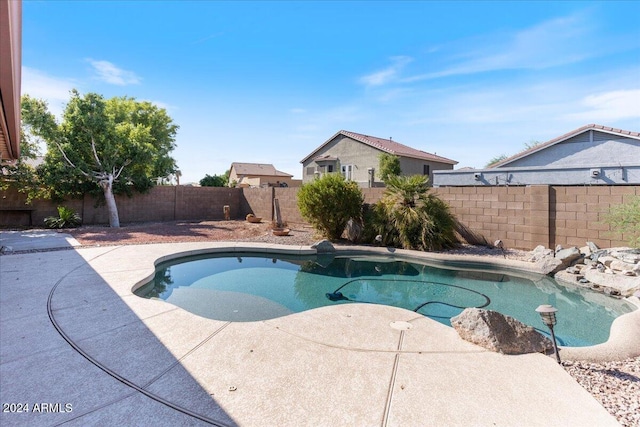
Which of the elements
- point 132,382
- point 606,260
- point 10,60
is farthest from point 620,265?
point 10,60

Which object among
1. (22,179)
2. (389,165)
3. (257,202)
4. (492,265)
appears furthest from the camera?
(389,165)

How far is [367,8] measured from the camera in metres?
8.46

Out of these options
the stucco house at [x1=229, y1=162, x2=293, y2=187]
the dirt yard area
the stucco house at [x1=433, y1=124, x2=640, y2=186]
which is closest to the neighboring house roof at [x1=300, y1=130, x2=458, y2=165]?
the stucco house at [x1=433, y1=124, x2=640, y2=186]

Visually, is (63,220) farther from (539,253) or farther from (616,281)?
(616,281)

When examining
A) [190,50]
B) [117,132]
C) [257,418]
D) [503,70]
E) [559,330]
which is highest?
[190,50]

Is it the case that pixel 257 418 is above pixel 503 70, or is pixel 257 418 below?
below

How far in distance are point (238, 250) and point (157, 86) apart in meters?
8.22

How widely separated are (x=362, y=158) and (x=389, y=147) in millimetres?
2221

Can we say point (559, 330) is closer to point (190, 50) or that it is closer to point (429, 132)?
point (190, 50)

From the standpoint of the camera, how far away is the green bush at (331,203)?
32.3ft

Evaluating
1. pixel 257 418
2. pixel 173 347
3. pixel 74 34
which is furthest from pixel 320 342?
pixel 74 34

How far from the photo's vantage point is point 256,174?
3900cm

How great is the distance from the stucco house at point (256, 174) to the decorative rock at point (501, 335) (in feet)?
111

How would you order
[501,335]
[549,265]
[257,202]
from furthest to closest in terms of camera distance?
[257,202]
[549,265]
[501,335]
